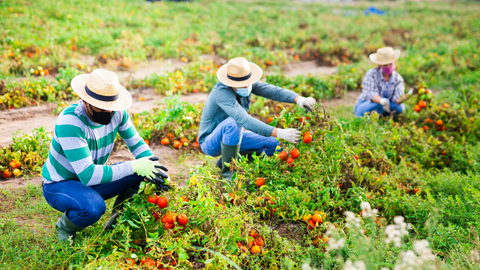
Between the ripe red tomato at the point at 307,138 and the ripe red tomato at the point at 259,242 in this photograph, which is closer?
the ripe red tomato at the point at 259,242

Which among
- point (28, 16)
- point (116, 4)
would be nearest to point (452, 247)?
point (28, 16)

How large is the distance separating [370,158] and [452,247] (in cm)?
127

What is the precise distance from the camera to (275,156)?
3086 millimetres

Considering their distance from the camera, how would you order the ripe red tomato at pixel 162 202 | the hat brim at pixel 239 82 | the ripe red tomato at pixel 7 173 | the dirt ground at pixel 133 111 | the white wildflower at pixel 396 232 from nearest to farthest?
the white wildflower at pixel 396 232 → the ripe red tomato at pixel 162 202 → the hat brim at pixel 239 82 → the ripe red tomato at pixel 7 173 → the dirt ground at pixel 133 111

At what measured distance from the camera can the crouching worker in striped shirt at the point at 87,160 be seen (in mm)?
2238

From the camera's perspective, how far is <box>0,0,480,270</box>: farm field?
2.28 metres

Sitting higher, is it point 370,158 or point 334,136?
point 334,136

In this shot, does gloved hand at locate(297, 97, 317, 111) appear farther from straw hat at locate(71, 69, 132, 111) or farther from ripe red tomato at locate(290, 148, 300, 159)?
straw hat at locate(71, 69, 132, 111)

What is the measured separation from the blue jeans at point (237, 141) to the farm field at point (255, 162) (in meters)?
0.23

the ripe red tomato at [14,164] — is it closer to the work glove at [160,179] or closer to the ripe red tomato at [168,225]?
the work glove at [160,179]

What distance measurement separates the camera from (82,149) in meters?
2.23

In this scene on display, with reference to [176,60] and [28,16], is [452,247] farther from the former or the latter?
[28,16]

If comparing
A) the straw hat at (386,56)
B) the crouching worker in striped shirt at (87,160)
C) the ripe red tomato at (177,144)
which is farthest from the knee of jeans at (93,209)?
the straw hat at (386,56)

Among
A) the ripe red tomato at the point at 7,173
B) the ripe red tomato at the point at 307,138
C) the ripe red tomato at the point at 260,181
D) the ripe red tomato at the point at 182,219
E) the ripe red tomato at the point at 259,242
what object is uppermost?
the ripe red tomato at the point at 307,138
